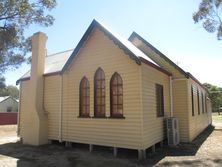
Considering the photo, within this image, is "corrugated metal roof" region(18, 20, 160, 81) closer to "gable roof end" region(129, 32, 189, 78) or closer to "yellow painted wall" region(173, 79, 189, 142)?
"gable roof end" region(129, 32, 189, 78)

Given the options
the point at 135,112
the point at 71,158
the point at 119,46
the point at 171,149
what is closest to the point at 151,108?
the point at 135,112

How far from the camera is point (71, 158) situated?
9.92m

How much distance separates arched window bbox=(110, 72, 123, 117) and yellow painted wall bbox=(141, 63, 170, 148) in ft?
3.53

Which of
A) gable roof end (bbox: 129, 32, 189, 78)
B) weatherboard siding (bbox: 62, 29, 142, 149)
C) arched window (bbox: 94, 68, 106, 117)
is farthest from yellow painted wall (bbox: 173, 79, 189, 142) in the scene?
arched window (bbox: 94, 68, 106, 117)

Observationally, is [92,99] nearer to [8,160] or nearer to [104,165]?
[104,165]

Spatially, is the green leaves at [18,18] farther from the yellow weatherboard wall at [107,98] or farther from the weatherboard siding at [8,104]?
the weatherboard siding at [8,104]

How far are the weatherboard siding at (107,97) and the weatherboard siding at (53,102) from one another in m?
0.52

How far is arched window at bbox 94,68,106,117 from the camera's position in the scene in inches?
445

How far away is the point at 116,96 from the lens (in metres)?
10.9

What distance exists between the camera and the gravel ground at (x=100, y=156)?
29.8 ft

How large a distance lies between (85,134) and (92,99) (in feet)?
5.70

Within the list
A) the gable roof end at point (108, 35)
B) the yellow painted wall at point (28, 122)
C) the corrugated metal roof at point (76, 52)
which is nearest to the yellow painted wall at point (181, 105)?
the corrugated metal roof at point (76, 52)

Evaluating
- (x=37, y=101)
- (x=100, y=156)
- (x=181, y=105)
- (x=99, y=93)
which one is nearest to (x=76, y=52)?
(x=99, y=93)

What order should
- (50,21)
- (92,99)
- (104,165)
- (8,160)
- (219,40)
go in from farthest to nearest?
1. (219,40)
2. (50,21)
3. (92,99)
4. (8,160)
5. (104,165)
